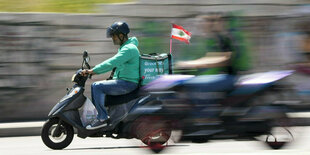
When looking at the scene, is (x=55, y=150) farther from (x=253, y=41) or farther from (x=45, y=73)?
(x=253, y=41)

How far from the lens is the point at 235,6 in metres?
11.3

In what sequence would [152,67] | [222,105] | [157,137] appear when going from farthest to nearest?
[152,67], [157,137], [222,105]

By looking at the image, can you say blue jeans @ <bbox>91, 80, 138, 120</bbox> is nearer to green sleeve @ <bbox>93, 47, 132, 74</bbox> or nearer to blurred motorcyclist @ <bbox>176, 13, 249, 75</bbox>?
green sleeve @ <bbox>93, 47, 132, 74</bbox>

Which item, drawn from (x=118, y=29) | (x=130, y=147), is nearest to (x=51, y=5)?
(x=118, y=29)

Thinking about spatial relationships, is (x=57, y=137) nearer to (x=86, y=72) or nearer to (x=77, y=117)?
(x=77, y=117)

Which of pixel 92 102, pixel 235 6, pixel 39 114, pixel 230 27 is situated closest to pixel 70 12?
pixel 39 114

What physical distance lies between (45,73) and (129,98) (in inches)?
139

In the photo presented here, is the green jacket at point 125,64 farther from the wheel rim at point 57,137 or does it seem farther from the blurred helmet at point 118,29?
the wheel rim at point 57,137

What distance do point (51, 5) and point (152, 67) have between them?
4.47 m

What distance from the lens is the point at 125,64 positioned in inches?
308

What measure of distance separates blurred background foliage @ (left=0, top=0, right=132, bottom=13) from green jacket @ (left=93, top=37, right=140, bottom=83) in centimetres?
357

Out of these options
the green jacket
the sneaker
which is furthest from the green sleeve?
the sneaker

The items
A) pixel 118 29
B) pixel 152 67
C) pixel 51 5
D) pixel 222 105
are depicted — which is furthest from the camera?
pixel 51 5

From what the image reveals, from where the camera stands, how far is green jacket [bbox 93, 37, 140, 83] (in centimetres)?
772
